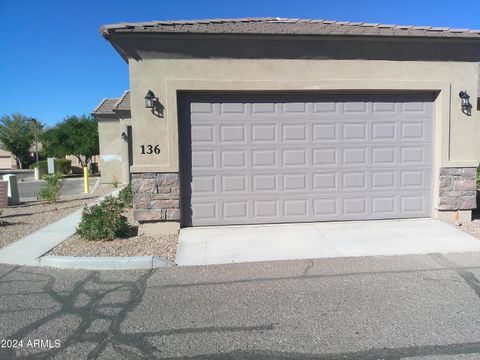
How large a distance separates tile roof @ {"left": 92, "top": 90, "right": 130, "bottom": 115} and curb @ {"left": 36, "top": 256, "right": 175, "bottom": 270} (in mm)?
13727

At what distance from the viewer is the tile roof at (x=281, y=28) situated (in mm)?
7707

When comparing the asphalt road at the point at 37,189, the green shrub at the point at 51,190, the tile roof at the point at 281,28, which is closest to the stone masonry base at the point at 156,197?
the tile roof at the point at 281,28

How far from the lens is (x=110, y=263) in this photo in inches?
238

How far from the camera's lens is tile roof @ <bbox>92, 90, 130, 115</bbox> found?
62.8 feet

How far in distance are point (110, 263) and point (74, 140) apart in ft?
115

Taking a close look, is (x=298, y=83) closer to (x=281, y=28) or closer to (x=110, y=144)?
(x=281, y=28)

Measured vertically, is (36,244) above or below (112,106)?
below

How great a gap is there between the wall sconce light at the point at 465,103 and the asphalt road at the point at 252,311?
12.8 ft

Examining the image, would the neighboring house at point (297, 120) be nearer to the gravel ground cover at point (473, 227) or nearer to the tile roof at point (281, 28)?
the tile roof at point (281, 28)

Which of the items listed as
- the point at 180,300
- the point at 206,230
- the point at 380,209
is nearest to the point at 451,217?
the point at 380,209

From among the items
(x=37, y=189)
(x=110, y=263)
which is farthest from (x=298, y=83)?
(x=37, y=189)

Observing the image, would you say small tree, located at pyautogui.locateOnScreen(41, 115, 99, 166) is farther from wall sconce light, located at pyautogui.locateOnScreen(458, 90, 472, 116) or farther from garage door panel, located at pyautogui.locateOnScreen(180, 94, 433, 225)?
wall sconce light, located at pyautogui.locateOnScreen(458, 90, 472, 116)

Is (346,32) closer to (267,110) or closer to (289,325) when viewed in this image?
(267,110)

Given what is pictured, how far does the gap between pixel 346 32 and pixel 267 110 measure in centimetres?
226
